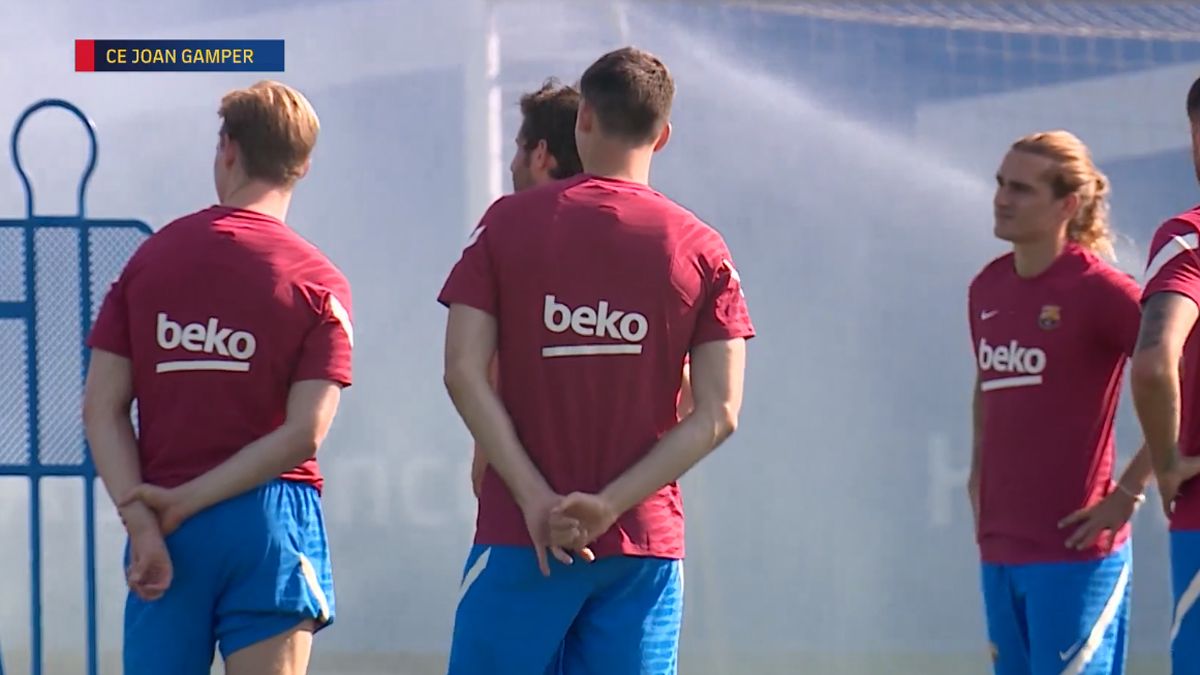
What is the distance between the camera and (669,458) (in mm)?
2312

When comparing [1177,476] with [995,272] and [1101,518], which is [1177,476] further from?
[995,272]

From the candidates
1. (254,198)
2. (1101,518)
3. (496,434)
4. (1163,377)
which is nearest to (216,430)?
(254,198)

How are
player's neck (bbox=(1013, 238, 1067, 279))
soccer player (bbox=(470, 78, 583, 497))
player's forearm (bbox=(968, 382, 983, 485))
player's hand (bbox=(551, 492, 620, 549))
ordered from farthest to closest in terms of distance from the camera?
player's forearm (bbox=(968, 382, 983, 485)), player's neck (bbox=(1013, 238, 1067, 279)), soccer player (bbox=(470, 78, 583, 497)), player's hand (bbox=(551, 492, 620, 549))

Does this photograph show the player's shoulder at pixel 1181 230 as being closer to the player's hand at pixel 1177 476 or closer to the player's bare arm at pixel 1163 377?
the player's bare arm at pixel 1163 377

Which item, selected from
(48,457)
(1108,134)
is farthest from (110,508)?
(1108,134)

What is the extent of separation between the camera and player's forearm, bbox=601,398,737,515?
90.3 inches

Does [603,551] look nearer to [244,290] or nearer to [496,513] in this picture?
[496,513]

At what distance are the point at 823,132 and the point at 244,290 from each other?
2.45 meters

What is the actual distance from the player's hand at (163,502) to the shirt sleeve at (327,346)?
0.25m

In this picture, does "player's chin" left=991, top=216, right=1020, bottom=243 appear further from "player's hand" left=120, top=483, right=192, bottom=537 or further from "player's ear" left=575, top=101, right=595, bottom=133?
"player's hand" left=120, top=483, right=192, bottom=537

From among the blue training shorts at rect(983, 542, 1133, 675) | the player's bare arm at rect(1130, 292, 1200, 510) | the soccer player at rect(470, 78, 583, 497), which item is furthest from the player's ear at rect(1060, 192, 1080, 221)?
the soccer player at rect(470, 78, 583, 497)

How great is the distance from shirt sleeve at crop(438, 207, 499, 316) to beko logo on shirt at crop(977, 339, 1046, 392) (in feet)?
4.31

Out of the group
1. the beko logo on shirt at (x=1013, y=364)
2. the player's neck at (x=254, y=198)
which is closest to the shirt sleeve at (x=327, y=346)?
the player's neck at (x=254, y=198)

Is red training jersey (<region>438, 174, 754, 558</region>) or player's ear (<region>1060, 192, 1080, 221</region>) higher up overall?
player's ear (<region>1060, 192, 1080, 221</region>)
